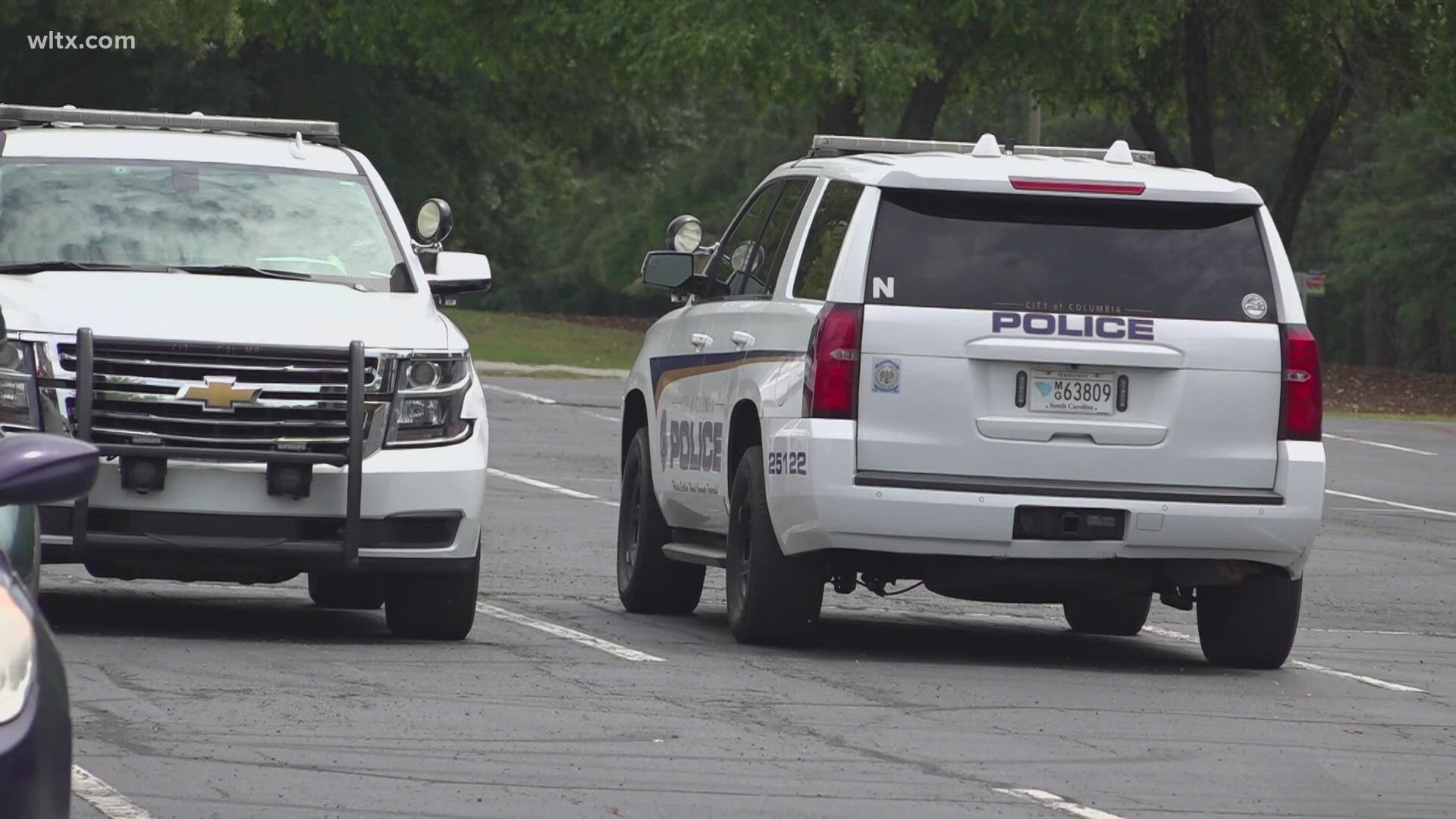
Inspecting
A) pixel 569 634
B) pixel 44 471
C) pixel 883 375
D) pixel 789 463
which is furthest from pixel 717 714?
pixel 44 471

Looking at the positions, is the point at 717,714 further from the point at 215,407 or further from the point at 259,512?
the point at 215,407

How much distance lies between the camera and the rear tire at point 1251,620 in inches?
412

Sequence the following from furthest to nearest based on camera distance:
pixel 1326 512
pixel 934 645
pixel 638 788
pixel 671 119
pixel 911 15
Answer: pixel 671 119 < pixel 911 15 < pixel 1326 512 < pixel 934 645 < pixel 638 788

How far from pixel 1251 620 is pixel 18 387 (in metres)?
4.55

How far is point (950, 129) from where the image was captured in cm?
8294

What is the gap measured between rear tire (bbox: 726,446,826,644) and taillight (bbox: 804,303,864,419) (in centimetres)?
54

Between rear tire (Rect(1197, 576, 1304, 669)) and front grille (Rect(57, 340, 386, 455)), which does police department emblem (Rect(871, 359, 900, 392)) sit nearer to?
rear tire (Rect(1197, 576, 1304, 669))

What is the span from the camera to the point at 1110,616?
1224cm

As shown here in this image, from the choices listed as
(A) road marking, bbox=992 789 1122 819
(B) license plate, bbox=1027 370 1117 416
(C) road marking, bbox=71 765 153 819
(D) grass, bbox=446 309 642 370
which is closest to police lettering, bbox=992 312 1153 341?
(B) license plate, bbox=1027 370 1117 416

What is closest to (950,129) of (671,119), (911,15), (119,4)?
(671,119)

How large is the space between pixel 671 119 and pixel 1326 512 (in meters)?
41.8

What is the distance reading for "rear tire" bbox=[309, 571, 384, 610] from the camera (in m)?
11.5

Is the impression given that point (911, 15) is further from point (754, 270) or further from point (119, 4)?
point (754, 270)

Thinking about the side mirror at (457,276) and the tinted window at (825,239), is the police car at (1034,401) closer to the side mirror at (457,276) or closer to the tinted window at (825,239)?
the tinted window at (825,239)
